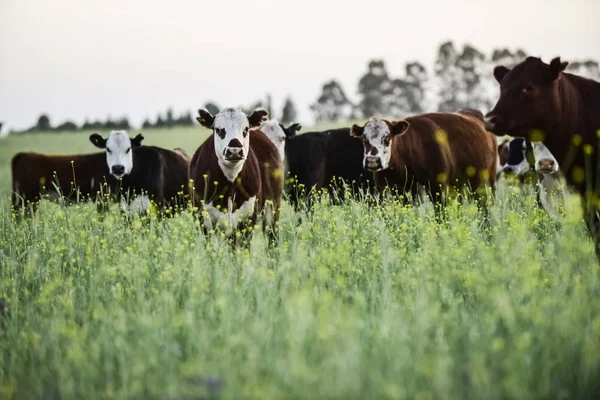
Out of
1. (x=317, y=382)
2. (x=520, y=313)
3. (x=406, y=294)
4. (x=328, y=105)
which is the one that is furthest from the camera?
(x=328, y=105)

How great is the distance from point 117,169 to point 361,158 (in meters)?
3.78

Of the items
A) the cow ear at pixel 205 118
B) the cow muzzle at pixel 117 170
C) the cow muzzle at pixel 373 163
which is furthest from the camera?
the cow muzzle at pixel 117 170

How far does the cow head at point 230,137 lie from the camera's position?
633 cm

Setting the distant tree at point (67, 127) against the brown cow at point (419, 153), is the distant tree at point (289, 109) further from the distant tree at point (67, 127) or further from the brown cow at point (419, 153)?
the brown cow at point (419, 153)

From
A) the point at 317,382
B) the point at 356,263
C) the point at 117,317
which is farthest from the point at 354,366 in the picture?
the point at 356,263

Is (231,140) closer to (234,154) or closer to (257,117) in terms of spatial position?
(234,154)

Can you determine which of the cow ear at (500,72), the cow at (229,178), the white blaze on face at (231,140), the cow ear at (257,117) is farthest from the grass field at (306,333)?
the cow ear at (257,117)

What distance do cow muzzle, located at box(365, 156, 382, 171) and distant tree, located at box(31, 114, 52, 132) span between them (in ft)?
156

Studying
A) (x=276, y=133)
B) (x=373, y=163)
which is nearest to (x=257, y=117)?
(x=373, y=163)

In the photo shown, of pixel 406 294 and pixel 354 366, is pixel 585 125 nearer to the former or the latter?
pixel 406 294

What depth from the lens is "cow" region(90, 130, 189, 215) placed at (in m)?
10.4

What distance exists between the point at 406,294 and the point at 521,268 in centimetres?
A: 80

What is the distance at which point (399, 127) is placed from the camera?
881 cm

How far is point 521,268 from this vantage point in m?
4.53
